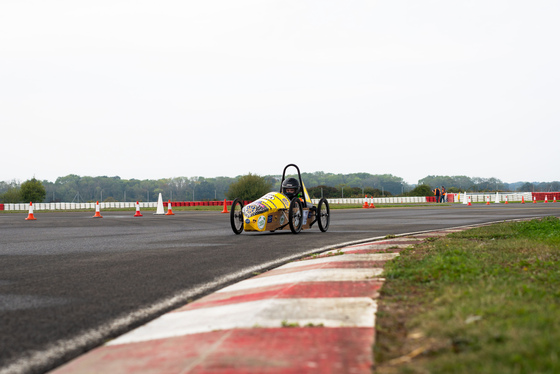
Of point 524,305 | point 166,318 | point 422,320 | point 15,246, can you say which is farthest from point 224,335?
point 15,246

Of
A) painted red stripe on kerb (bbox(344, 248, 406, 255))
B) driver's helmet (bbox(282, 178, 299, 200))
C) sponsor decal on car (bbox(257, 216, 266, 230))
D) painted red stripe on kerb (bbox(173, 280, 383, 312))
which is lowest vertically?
painted red stripe on kerb (bbox(173, 280, 383, 312))

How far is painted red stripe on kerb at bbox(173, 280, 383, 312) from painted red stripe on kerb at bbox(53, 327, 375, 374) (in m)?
1.07

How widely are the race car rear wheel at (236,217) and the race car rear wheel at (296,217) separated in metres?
1.26

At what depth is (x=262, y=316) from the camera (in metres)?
3.81

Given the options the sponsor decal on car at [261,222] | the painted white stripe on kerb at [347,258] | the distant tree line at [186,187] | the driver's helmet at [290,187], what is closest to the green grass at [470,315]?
the painted white stripe on kerb at [347,258]

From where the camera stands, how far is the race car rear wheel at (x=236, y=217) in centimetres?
1214

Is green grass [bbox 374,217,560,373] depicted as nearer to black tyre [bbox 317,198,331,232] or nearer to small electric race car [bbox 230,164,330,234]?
small electric race car [bbox 230,164,330,234]

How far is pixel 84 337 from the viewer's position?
11.9 feet

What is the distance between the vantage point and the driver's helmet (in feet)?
42.0

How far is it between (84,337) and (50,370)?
65cm

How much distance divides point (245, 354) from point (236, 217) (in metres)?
9.66

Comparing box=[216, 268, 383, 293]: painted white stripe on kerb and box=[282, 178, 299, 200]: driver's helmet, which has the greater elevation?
box=[282, 178, 299, 200]: driver's helmet

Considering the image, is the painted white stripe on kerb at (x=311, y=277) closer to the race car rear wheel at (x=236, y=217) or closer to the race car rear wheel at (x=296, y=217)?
the race car rear wheel at (x=296, y=217)

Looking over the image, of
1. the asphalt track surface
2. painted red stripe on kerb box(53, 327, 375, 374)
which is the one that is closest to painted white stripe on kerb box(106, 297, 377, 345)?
painted red stripe on kerb box(53, 327, 375, 374)
